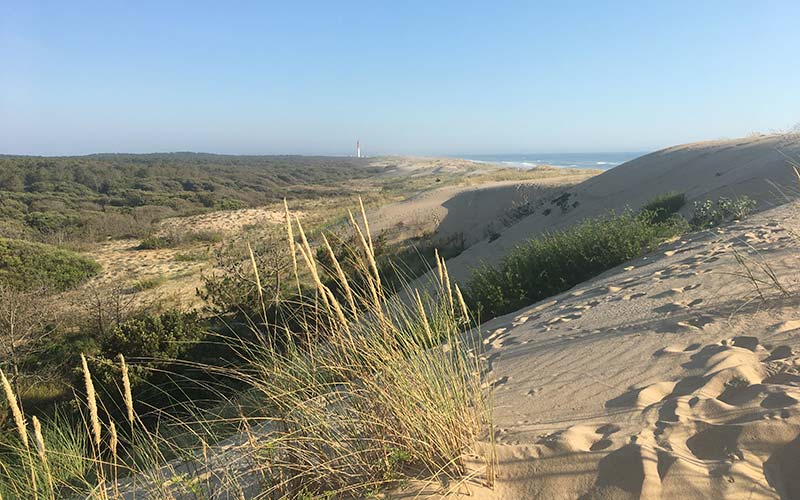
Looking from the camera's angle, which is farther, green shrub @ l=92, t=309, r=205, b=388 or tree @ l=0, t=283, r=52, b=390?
tree @ l=0, t=283, r=52, b=390

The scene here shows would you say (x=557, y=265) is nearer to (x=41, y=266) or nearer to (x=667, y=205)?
(x=667, y=205)

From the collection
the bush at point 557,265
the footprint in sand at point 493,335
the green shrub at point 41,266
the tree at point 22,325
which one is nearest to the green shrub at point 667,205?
the bush at point 557,265

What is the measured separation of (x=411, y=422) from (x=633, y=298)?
357 cm

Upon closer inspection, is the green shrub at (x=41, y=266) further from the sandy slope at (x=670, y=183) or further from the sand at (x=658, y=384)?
the sand at (x=658, y=384)

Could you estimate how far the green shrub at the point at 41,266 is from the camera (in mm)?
14293

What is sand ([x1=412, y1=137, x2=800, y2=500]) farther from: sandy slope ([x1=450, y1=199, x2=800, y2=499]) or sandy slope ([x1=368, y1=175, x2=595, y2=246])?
sandy slope ([x1=368, y1=175, x2=595, y2=246])

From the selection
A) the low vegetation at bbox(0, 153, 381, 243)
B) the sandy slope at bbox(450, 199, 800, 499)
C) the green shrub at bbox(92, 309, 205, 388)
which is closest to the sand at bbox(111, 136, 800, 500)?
the sandy slope at bbox(450, 199, 800, 499)

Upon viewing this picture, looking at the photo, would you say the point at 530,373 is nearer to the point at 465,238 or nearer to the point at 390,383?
the point at 390,383

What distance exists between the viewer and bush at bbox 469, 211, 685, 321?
6777 millimetres

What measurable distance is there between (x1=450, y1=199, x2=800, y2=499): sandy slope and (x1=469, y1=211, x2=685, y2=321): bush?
162cm

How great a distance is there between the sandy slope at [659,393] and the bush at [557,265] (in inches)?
63.8

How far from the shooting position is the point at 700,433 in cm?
221

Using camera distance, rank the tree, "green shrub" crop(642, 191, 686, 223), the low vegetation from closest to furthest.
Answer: the tree
"green shrub" crop(642, 191, 686, 223)
the low vegetation

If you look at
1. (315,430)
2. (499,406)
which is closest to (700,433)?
(499,406)
